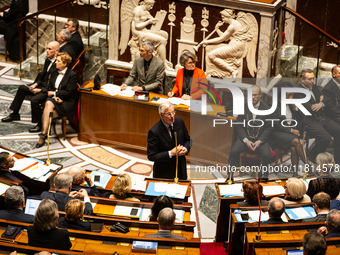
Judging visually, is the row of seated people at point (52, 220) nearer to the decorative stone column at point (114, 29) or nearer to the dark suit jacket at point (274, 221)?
the dark suit jacket at point (274, 221)

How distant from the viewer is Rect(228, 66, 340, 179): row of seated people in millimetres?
6215

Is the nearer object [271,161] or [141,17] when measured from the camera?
[271,161]

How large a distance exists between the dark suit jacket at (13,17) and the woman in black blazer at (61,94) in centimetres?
308

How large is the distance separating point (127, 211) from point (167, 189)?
0.63 m

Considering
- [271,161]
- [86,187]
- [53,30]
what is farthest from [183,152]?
[53,30]

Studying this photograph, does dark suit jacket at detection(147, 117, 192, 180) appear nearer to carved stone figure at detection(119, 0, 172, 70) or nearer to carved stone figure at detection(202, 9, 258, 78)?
carved stone figure at detection(202, 9, 258, 78)

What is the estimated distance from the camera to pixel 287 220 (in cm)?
425

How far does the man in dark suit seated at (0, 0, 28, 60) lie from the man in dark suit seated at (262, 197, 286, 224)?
754 cm

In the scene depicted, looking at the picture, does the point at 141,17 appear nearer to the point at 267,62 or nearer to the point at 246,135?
the point at 267,62

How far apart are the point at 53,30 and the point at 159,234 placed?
690 centimetres

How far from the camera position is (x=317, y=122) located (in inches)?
257

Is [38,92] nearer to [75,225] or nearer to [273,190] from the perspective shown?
[75,225]

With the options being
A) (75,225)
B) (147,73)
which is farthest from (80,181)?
(147,73)

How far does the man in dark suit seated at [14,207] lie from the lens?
4.02m
